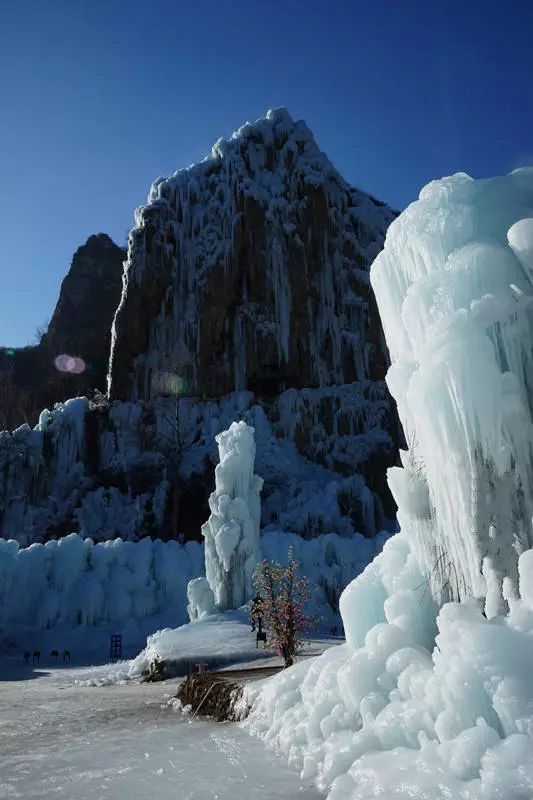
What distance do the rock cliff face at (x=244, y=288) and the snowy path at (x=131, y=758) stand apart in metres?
31.6

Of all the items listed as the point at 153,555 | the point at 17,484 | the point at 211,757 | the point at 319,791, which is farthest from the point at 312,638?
the point at 17,484

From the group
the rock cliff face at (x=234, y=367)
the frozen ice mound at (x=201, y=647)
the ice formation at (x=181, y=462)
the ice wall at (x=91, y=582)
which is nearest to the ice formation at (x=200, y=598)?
the frozen ice mound at (x=201, y=647)

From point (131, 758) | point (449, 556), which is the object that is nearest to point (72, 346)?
point (131, 758)

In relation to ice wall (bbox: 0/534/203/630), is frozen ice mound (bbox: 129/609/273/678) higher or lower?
lower

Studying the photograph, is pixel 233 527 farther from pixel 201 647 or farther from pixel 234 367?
pixel 234 367

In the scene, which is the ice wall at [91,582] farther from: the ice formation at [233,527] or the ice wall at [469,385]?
the ice wall at [469,385]

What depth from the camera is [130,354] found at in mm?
42969

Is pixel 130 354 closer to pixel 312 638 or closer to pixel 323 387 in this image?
pixel 323 387

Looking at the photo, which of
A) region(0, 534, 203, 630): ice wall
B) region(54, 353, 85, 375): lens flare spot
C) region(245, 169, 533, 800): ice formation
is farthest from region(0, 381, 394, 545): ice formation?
region(245, 169, 533, 800): ice formation

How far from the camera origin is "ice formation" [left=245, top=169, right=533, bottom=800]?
4230 millimetres

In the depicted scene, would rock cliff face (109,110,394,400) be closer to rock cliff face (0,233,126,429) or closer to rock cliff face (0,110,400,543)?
rock cliff face (0,110,400,543)

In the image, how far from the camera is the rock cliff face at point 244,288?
41969mm

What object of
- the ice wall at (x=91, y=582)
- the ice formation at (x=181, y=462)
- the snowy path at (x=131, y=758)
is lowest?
the snowy path at (x=131, y=758)

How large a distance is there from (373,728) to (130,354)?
39955mm
